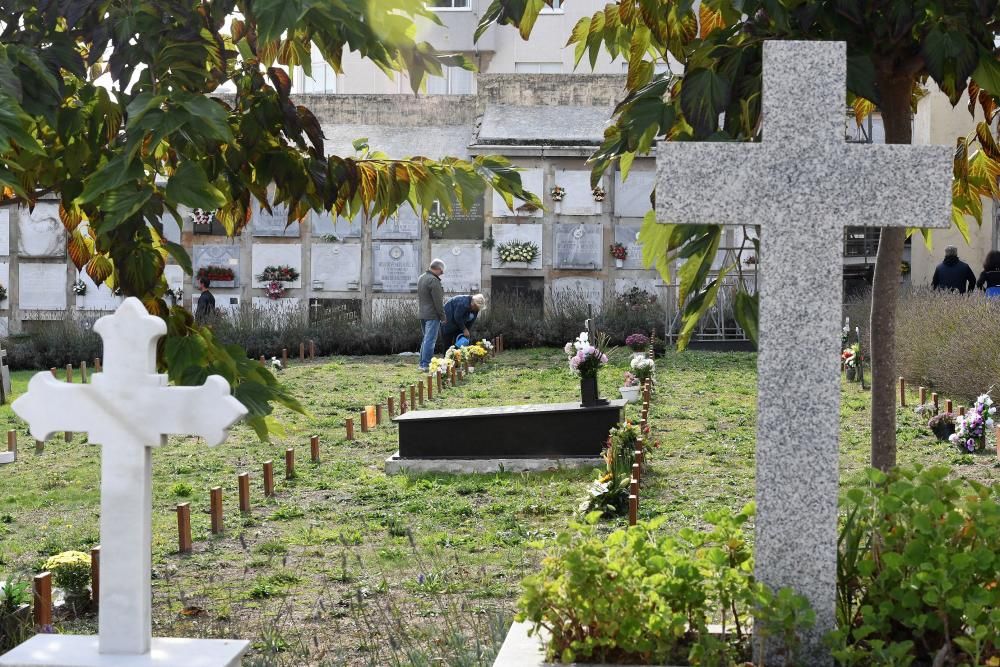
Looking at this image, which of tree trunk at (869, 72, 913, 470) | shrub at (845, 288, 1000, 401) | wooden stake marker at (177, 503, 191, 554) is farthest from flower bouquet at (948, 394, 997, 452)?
wooden stake marker at (177, 503, 191, 554)

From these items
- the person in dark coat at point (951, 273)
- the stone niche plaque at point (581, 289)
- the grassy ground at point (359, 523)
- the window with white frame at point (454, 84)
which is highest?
the window with white frame at point (454, 84)

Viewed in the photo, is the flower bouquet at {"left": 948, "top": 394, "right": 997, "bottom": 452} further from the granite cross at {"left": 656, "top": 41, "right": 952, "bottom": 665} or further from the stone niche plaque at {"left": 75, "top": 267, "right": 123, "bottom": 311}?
the stone niche plaque at {"left": 75, "top": 267, "right": 123, "bottom": 311}

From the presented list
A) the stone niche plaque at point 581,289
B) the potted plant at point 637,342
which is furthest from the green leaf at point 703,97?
the stone niche plaque at point 581,289

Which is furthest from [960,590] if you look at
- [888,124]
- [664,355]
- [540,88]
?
[540,88]

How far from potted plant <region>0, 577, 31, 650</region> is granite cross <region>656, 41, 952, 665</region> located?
10.6ft

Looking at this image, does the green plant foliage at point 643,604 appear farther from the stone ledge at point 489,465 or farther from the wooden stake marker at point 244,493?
the stone ledge at point 489,465

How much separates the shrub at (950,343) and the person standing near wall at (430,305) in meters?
6.80

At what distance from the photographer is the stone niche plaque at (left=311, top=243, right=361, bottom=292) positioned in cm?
2686

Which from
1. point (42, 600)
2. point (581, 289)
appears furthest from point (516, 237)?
point (42, 600)

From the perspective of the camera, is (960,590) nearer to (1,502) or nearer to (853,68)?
(853,68)

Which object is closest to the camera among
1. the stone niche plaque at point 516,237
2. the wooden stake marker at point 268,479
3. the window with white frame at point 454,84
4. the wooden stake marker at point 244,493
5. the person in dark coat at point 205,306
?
the wooden stake marker at point 244,493

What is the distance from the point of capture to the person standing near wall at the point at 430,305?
63.4 feet

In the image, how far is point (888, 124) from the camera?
468 cm

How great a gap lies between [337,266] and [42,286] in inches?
253
